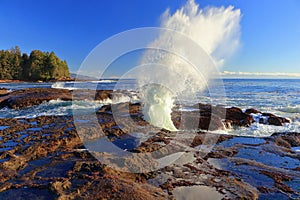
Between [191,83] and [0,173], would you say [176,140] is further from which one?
[0,173]

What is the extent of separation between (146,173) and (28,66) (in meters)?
83.8

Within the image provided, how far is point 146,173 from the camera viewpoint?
17.1 ft

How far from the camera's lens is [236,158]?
6613 millimetres

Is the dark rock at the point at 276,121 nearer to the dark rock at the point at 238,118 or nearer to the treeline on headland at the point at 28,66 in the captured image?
the dark rock at the point at 238,118

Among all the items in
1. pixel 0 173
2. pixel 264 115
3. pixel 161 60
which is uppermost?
pixel 161 60

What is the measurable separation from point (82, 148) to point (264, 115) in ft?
42.1

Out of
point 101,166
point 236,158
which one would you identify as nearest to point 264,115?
point 236,158

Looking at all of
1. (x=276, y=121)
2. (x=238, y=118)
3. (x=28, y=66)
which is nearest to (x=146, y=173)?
(x=238, y=118)

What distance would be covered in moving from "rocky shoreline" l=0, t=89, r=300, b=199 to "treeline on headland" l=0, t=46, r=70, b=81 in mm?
74565

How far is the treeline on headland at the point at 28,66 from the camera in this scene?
71562 millimetres

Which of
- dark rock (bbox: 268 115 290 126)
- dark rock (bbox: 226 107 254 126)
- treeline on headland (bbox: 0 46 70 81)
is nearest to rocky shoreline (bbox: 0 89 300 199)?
dark rock (bbox: 226 107 254 126)

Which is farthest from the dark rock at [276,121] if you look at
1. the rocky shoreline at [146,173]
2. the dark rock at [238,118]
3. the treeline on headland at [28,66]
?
the treeline on headland at [28,66]

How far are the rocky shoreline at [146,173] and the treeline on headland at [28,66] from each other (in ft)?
245

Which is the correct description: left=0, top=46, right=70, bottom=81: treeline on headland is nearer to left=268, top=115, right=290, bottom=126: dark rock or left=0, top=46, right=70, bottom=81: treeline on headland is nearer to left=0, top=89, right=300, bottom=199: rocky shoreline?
left=0, top=89, right=300, bottom=199: rocky shoreline
